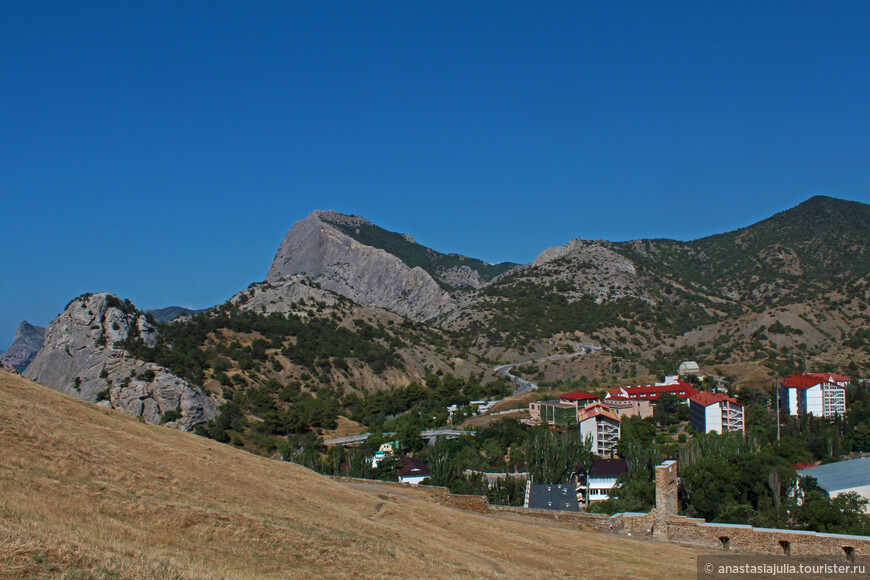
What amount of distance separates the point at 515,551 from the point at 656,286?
14791cm

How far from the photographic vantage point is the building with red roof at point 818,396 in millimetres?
68938

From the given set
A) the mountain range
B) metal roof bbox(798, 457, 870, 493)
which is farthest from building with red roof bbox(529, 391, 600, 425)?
metal roof bbox(798, 457, 870, 493)

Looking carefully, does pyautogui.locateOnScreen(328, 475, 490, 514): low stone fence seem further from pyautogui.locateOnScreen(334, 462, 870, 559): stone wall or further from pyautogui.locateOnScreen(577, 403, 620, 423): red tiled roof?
pyautogui.locateOnScreen(577, 403, 620, 423): red tiled roof

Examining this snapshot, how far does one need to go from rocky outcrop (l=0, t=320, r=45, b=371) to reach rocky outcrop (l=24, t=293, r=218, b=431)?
88.9 meters

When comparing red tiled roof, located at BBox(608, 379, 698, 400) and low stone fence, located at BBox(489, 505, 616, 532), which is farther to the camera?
red tiled roof, located at BBox(608, 379, 698, 400)

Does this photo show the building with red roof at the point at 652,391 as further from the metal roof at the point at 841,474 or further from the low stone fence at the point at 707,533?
the low stone fence at the point at 707,533

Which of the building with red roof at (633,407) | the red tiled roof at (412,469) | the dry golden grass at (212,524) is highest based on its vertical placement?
the building with red roof at (633,407)

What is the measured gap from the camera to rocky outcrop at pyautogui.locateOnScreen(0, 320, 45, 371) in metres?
154

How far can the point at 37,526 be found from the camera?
32.8 feet

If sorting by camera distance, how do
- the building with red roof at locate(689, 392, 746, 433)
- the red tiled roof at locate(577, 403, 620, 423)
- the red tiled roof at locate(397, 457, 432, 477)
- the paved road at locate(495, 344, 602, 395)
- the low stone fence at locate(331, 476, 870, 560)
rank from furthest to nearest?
the paved road at locate(495, 344, 602, 395) < the building with red roof at locate(689, 392, 746, 433) < the red tiled roof at locate(577, 403, 620, 423) < the red tiled roof at locate(397, 457, 432, 477) < the low stone fence at locate(331, 476, 870, 560)

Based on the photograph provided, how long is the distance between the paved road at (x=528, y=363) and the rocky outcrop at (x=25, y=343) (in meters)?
107

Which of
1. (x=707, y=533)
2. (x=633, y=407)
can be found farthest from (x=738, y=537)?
(x=633, y=407)

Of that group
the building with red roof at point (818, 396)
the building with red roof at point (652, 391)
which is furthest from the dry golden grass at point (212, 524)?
the building with red roof at point (818, 396)

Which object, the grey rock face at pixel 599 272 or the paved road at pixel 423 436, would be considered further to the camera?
the grey rock face at pixel 599 272
